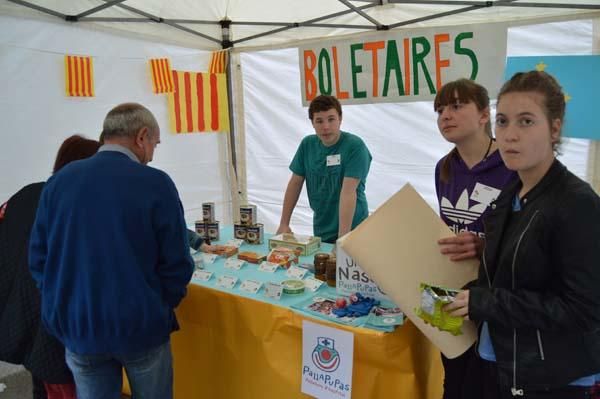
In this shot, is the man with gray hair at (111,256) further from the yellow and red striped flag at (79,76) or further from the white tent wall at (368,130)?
the white tent wall at (368,130)

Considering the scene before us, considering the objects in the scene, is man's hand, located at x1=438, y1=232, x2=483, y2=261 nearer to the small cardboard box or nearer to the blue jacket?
the blue jacket

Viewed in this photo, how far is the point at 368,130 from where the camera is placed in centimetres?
345

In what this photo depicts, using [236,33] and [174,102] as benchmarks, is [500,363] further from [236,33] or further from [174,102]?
[236,33]

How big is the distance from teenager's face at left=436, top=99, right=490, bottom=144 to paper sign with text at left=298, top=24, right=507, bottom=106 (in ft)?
5.16

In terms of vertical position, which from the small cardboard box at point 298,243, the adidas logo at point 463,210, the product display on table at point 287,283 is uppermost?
the adidas logo at point 463,210

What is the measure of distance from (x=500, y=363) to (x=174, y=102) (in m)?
3.29

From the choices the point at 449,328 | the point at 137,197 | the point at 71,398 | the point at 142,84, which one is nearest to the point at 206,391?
the point at 71,398

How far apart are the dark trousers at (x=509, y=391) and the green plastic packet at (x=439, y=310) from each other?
135mm

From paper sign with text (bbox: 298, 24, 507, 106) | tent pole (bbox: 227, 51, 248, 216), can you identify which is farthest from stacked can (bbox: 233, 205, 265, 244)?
tent pole (bbox: 227, 51, 248, 216)

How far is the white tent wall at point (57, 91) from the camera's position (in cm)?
265

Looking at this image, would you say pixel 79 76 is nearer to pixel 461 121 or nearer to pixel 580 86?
pixel 461 121

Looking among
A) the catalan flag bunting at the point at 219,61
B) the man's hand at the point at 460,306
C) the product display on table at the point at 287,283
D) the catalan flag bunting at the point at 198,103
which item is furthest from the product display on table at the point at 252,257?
the catalan flag bunting at the point at 219,61

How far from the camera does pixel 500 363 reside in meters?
0.91

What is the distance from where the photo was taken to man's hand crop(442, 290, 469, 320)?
3.00 feet
